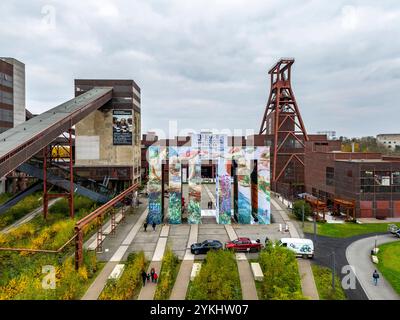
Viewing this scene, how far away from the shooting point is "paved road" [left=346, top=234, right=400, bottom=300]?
21406mm

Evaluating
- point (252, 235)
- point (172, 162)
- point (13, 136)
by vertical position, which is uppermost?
point (13, 136)

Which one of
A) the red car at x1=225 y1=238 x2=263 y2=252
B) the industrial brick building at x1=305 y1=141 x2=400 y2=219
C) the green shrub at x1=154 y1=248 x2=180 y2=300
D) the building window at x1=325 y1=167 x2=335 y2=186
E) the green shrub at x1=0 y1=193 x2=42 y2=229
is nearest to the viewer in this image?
the green shrub at x1=154 y1=248 x2=180 y2=300

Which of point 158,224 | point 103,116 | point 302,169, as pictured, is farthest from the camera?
point 302,169

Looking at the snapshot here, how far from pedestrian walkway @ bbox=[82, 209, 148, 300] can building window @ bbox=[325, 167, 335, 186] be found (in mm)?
33016

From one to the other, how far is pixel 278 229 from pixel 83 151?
3742 centimetres

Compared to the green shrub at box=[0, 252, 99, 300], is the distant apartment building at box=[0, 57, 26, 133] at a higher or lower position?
higher

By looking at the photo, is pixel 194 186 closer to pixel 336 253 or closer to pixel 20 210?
pixel 336 253

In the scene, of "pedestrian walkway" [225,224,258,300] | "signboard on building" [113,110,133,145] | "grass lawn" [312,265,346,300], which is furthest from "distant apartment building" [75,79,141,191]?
"grass lawn" [312,265,346,300]

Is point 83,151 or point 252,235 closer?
point 252,235

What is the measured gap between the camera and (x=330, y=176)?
50938 millimetres

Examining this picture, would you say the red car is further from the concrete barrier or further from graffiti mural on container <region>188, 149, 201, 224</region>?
graffiti mural on container <region>188, 149, 201, 224</region>
